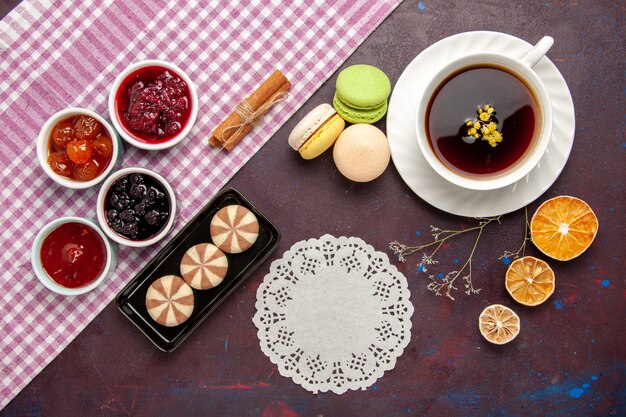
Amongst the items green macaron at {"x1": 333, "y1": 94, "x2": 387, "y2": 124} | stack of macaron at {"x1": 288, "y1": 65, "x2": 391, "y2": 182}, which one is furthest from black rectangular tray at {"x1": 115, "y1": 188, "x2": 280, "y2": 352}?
green macaron at {"x1": 333, "y1": 94, "x2": 387, "y2": 124}

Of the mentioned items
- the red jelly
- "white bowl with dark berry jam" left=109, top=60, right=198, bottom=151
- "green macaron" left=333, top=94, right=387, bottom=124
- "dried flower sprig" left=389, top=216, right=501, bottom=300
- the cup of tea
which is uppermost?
"white bowl with dark berry jam" left=109, top=60, right=198, bottom=151

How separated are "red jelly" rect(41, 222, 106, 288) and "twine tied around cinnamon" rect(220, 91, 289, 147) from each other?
430mm

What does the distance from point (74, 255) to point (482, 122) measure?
1.10 meters

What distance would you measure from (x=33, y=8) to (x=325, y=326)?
1166 mm

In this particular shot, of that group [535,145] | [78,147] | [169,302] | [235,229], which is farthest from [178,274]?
[535,145]

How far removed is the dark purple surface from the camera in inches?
58.3

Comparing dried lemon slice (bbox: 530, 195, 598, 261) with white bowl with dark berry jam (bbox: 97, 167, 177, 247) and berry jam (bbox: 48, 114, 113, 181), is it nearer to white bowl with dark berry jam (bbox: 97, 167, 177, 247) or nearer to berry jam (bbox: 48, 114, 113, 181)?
white bowl with dark berry jam (bbox: 97, 167, 177, 247)

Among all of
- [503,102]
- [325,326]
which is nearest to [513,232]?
[503,102]

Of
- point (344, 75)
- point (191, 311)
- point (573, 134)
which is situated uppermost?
point (344, 75)

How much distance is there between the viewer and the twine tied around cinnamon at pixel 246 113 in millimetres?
1435

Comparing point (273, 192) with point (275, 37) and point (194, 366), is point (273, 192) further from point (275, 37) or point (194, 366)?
point (194, 366)

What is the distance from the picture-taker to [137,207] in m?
1.37

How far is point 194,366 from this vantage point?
4.97 ft

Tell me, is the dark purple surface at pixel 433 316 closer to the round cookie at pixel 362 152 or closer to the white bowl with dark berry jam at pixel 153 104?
the round cookie at pixel 362 152
